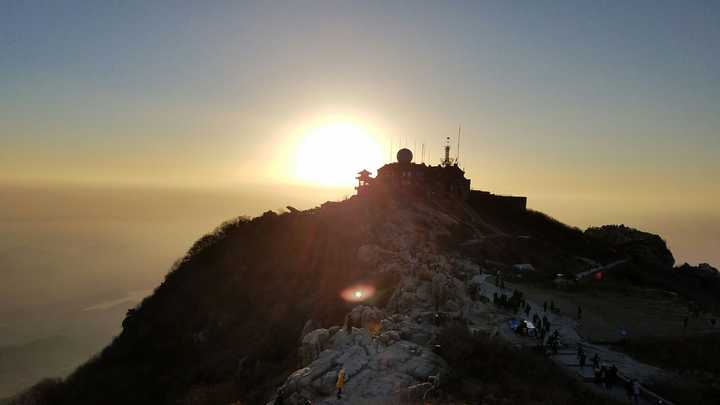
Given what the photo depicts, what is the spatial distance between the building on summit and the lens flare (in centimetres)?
2392

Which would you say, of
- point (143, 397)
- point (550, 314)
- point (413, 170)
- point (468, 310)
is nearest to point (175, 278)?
point (143, 397)

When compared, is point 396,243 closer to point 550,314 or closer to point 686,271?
point 550,314

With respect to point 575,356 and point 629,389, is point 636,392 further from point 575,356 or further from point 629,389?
point 575,356

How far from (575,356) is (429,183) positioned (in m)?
37.6

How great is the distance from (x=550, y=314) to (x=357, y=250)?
54.0 feet

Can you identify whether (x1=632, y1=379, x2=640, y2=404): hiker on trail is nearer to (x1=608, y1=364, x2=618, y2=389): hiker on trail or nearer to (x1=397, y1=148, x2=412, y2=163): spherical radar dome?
(x1=608, y1=364, x2=618, y2=389): hiker on trail

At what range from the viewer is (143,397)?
30328mm

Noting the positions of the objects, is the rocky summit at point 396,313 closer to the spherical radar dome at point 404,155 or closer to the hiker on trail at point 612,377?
the hiker on trail at point 612,377

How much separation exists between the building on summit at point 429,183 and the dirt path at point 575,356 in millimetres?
29231

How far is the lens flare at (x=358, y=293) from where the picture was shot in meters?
28.2

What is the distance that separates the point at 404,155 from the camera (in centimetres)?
5828

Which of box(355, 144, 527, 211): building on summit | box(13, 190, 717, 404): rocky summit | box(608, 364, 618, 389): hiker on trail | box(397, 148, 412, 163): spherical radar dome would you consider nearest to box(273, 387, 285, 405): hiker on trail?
box(13, 190, 717, 404): rocky summit

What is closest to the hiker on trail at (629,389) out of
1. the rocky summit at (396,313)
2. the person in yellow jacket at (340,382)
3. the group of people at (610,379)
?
the group of people at (610,379)

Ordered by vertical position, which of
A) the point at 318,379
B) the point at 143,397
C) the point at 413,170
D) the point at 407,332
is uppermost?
the point at 413,170
